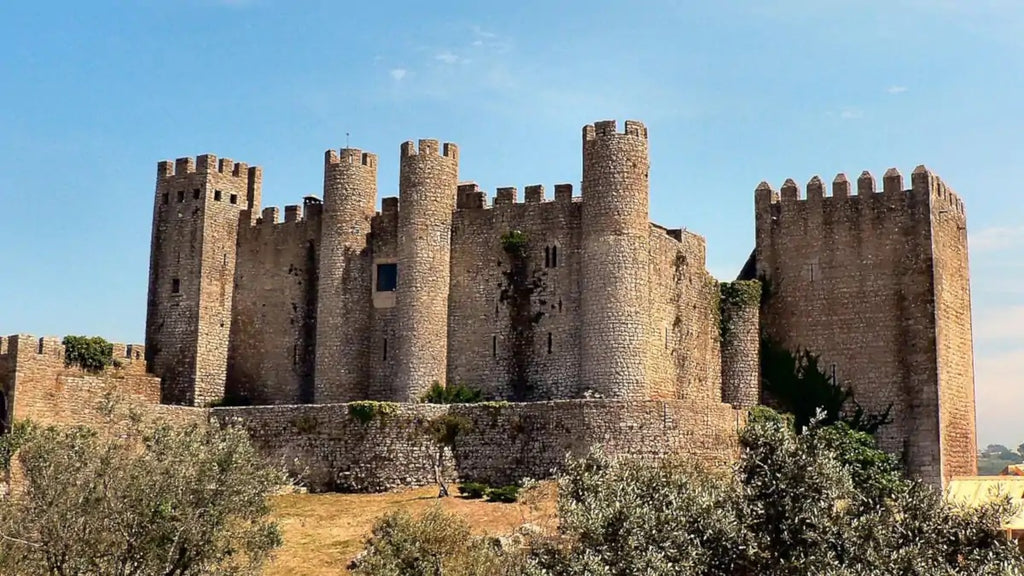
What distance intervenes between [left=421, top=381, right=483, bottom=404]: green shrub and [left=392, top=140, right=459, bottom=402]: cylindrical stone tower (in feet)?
0.83

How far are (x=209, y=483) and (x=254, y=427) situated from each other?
17.0 meters

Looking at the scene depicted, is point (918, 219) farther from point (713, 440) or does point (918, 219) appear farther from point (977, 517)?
point (977, 517)

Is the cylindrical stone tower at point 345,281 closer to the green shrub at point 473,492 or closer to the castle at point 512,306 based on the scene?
the castle at point 512,306

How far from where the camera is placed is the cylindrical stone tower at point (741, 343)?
4597 cm

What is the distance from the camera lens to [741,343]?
152 ft

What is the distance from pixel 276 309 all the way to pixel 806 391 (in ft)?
63.1

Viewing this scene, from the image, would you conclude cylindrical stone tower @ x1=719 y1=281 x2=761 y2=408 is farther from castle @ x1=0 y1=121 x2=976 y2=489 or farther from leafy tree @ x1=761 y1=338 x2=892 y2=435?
leafy tree @ x1=761 y1=338 x2=892 y2=435

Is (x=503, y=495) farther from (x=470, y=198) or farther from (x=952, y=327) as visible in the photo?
(x=952, y=327)

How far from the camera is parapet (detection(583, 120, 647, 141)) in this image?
4238cm

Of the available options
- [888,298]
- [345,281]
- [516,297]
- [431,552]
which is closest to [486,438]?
[516,297]

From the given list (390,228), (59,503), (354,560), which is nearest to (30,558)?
(59,503)

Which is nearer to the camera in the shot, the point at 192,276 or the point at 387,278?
the point at 387,278

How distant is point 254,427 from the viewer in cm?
4153

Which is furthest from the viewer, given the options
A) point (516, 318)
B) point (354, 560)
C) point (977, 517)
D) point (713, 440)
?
point (516, 318)
